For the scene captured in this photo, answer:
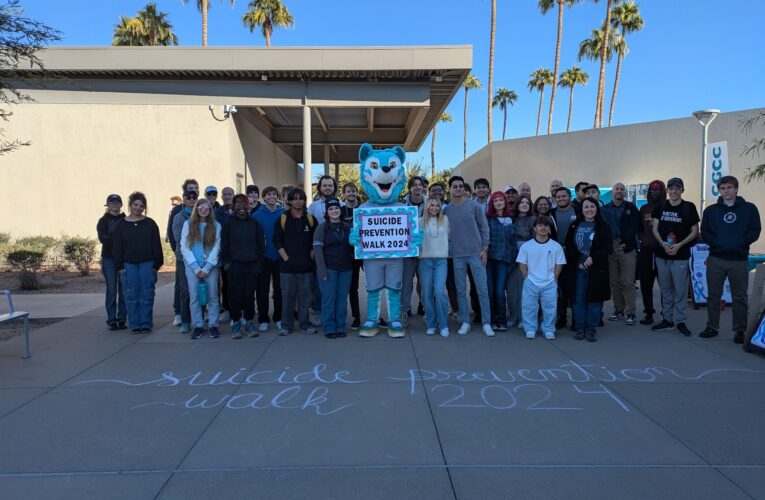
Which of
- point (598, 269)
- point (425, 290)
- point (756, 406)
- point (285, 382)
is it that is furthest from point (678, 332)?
point (285, 382)

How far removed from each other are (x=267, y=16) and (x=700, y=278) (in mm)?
30564

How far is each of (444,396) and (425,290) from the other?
239 centimetres

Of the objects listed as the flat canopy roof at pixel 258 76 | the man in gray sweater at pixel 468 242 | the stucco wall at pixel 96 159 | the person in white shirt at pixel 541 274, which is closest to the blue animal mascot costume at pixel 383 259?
the man in gray sweater at pixel 468 242

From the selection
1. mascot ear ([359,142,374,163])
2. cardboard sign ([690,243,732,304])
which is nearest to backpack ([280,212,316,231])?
mascot ear ([359,142,374,163])

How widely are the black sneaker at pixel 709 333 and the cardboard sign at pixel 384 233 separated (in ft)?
12.6

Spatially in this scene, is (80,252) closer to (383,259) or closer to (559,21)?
(383,259)

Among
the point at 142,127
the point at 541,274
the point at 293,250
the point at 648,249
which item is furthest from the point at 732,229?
the point at 142,127

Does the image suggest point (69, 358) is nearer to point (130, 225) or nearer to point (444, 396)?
point (130, 225)

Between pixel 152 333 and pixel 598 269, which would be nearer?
pixel 598 269

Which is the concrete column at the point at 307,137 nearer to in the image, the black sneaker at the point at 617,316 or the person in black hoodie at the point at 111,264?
the person in black hoodie at the point at 111,264

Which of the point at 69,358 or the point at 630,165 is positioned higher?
the point at 630,165

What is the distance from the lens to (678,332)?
677cm

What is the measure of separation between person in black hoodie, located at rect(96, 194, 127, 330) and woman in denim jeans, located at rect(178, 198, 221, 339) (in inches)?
49.8

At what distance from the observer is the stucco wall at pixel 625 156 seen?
15625mm
